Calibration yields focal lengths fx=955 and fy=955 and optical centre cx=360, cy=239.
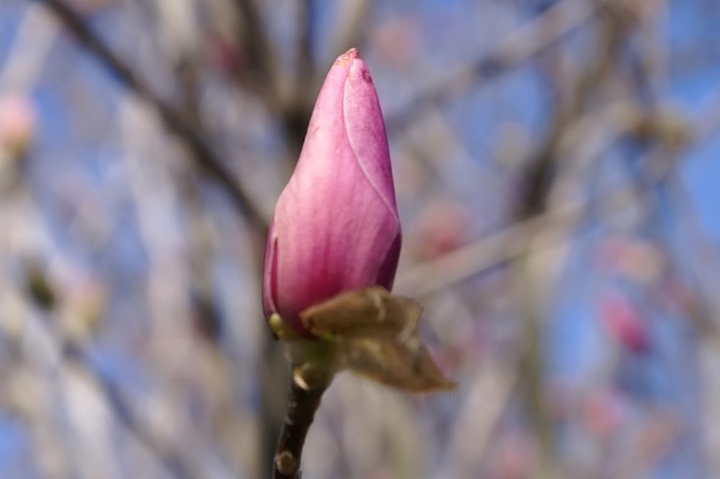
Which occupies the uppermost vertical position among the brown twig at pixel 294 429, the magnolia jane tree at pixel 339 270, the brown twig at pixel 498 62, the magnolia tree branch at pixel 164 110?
the brown twig at pixel 498 62

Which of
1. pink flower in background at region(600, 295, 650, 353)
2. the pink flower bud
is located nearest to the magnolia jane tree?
the pink flower bud

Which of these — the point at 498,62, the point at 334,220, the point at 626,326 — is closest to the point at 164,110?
the point at 498,62

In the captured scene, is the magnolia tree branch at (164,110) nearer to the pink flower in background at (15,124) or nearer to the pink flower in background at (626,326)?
the pink flower in background at (15,124)

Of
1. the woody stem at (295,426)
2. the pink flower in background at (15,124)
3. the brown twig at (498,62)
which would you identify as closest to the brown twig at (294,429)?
the woody stem at (295,426)

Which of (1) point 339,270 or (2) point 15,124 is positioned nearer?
(1) point 339,270

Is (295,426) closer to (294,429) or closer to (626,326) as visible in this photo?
(294,429)

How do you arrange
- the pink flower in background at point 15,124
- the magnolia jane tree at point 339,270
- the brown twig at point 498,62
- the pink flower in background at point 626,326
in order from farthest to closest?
the pink flower in background at point 626,326
the pink flower in background at point 15,124
the brown twig at point 498,62
the magnolia jane tree at point 339,270
